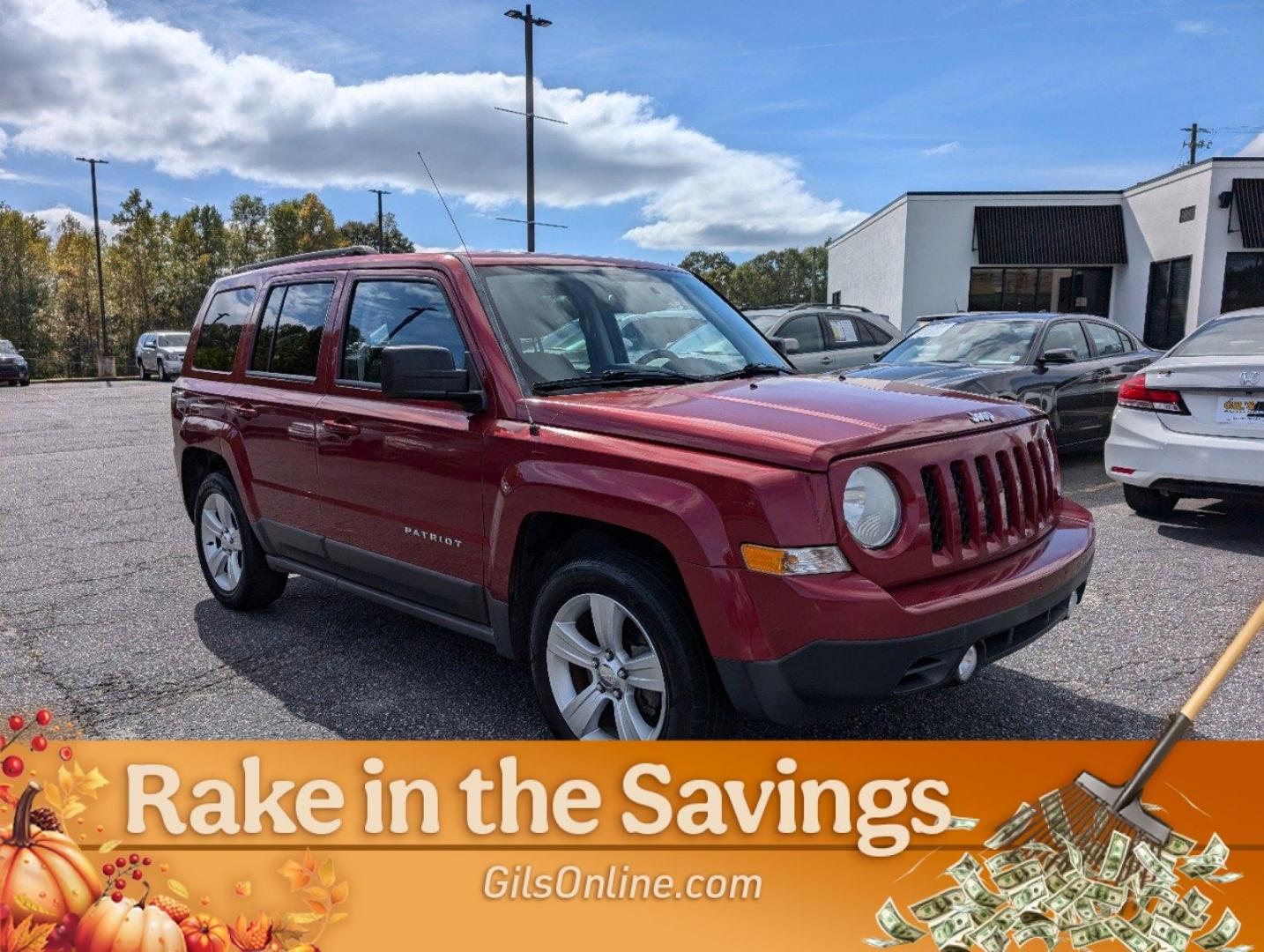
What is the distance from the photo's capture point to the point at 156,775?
2.61 m

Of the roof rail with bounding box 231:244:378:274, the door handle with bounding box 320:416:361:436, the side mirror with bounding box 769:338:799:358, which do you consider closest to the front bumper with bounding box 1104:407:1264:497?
the side mirror with bounding box 769:338:799:358

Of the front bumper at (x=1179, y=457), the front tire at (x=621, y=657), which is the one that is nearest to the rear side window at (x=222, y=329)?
the front tire at (x=621, y=657)

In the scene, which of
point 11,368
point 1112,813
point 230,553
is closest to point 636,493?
point 1112,813

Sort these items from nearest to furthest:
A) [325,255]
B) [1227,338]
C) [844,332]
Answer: [325,255] → [1227,338] → [844,332]

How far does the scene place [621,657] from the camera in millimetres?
3139

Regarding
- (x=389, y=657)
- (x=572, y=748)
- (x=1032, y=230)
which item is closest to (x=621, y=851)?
(x=572, y=748)

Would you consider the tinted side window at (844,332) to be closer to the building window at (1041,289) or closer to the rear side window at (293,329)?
the rear side window at (293,329)

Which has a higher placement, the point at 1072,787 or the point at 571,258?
the point at 571,258

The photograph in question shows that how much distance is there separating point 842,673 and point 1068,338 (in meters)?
8.37

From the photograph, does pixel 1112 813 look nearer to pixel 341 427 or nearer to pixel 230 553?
pixel 341 427

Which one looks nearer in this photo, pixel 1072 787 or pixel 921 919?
pixel 921 919

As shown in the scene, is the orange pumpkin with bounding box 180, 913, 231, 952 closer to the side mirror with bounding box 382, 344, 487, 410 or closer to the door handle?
the side mirror with bounding box 382, 344, 487, 410

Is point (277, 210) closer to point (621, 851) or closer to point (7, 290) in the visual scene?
point (7, 290)

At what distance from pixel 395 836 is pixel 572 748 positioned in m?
0.85
